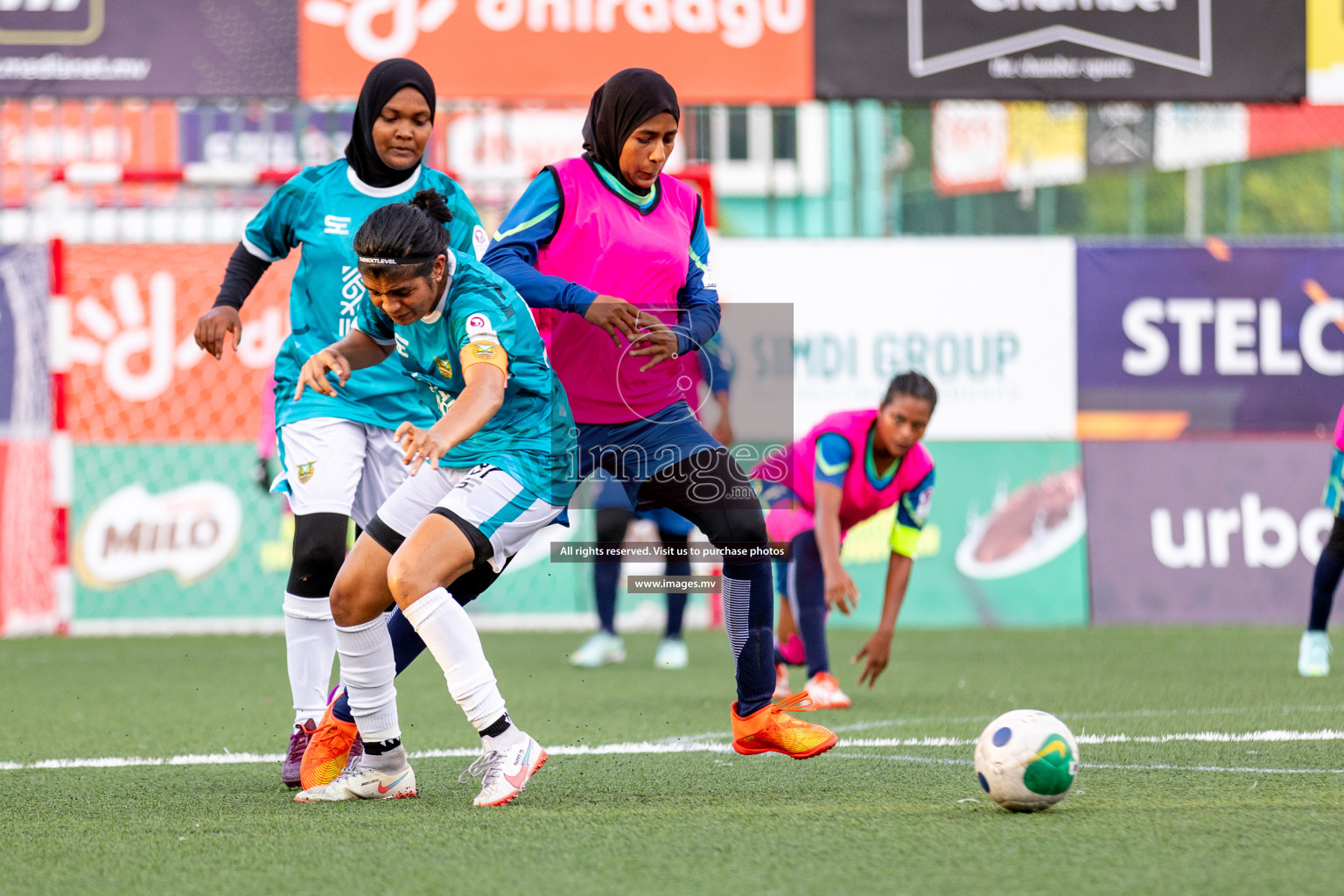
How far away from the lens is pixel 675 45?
33.4 ft

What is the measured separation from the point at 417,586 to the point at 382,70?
179 cm

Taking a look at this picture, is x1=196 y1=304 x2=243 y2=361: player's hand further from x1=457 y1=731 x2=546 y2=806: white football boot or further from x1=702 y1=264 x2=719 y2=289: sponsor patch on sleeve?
x1=457 y1=731 x2=546 y2=806: white football boot

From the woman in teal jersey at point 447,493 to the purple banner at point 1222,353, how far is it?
24.2 feet

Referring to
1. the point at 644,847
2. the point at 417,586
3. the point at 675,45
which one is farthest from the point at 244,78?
the point at 644,847

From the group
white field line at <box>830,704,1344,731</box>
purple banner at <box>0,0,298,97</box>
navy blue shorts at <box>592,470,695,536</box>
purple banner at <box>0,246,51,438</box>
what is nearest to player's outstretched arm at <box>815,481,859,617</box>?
white field line at <box>830,704,1344,731</box>

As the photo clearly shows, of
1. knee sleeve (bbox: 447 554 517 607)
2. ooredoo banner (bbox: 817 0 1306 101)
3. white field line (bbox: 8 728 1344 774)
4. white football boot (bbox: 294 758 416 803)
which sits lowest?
white field line (bbox: 8 728 1344 774)

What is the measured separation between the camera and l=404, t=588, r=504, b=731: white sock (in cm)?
407

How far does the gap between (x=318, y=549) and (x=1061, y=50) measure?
24.2 feet

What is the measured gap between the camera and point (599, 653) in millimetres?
8656

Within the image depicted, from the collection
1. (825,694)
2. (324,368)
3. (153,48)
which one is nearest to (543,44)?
(153,48)

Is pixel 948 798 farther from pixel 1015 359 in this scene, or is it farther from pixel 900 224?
pixel 900 224

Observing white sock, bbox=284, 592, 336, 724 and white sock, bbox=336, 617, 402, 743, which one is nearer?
white sock, bbox=336, 617, 402, 743

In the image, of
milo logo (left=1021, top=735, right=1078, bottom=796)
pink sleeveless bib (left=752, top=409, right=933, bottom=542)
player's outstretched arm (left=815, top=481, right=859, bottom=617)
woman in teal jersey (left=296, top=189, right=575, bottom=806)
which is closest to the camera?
milo logo (left=1021, top=735, right=1078, bottom=796)

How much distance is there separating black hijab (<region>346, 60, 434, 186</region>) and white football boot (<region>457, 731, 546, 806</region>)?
1873mm
